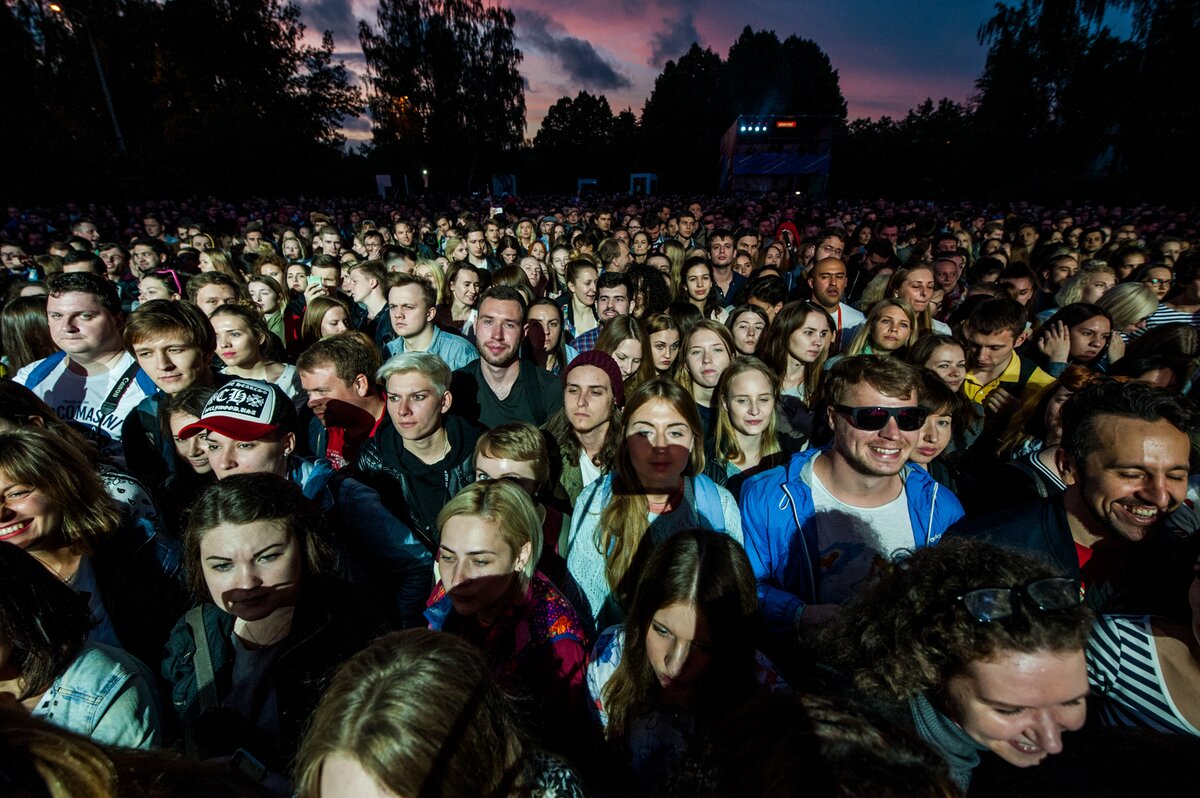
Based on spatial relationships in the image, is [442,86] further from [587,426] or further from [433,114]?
[587,426]

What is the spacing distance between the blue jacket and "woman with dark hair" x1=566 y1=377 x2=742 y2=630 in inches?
5.7

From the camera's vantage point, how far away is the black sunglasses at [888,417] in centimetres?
239

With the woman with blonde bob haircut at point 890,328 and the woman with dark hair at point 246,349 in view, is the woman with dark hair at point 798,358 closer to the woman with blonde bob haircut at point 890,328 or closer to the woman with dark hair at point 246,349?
the woman with blonde bob haircut at point 890,328

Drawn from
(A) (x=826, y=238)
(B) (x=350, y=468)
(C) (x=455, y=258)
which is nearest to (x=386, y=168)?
(C) (x=455, y=258)

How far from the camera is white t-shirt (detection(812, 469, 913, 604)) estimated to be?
2.41m

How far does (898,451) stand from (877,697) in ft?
3.71

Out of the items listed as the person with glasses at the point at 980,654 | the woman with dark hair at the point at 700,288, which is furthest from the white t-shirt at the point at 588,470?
the woman with dark hair at the point at 700,288

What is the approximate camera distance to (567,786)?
4.81ft

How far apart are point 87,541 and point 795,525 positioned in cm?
309

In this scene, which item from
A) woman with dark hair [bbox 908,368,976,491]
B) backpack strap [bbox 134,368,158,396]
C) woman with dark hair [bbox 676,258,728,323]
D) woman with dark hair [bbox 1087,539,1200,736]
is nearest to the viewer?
woman with dark hair [bbox 1087,539,1200,736]

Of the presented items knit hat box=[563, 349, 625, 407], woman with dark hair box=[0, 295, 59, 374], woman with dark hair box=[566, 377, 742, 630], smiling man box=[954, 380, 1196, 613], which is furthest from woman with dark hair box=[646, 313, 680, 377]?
woman with dark hair box=[0, 295, 59, 374]

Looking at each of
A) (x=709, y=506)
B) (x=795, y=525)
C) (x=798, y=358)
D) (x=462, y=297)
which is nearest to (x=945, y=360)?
(x=798, y=358)

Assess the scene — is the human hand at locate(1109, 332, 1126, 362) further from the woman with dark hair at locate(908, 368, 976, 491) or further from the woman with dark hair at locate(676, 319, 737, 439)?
the woman with dark hair at locate(676, 319, 737, 439)

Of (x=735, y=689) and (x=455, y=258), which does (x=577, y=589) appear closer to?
(x=735, y=689)
